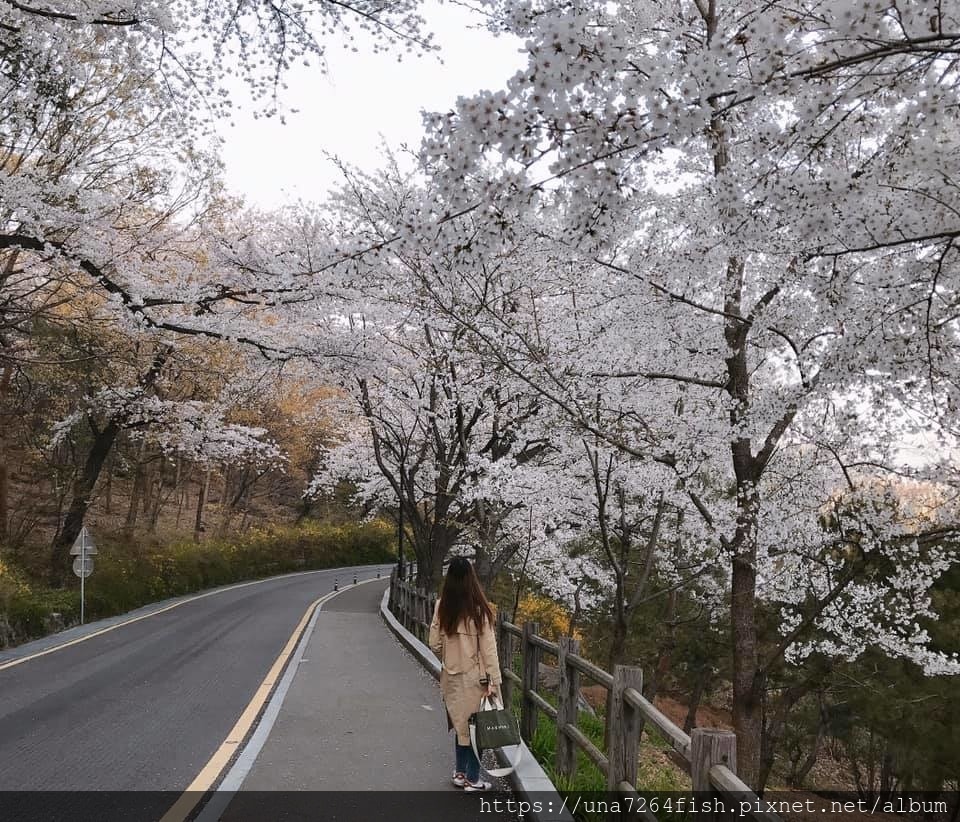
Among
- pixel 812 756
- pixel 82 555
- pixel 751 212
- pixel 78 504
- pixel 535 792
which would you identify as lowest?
pixel 812 756

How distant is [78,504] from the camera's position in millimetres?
22016

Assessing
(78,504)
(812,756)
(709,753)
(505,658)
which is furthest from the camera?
(812,756)

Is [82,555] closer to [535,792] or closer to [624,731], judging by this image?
[535,792]

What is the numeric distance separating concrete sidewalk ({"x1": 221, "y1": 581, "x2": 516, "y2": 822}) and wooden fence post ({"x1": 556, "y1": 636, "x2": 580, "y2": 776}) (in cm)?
53

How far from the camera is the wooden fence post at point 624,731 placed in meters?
4.55

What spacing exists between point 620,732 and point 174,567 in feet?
85.0

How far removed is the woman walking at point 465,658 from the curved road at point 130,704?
2079 millimetres

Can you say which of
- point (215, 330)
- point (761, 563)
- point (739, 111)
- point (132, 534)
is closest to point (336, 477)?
point (132, 534)

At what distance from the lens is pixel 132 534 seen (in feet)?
89.8

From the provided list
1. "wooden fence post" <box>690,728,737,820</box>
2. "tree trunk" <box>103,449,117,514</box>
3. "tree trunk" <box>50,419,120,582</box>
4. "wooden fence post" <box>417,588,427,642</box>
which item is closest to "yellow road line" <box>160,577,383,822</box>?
"wooden fence post" <box>417,588,427,642</box>

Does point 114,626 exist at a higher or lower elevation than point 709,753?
lower

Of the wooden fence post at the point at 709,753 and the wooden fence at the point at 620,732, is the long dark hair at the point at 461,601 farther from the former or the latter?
the wooden fence post at the point at 709,753

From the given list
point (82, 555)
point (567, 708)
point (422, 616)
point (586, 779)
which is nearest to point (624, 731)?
point (567, 708)

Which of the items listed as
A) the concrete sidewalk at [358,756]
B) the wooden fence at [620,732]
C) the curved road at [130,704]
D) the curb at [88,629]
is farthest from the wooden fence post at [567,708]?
the curb at [88,629]
